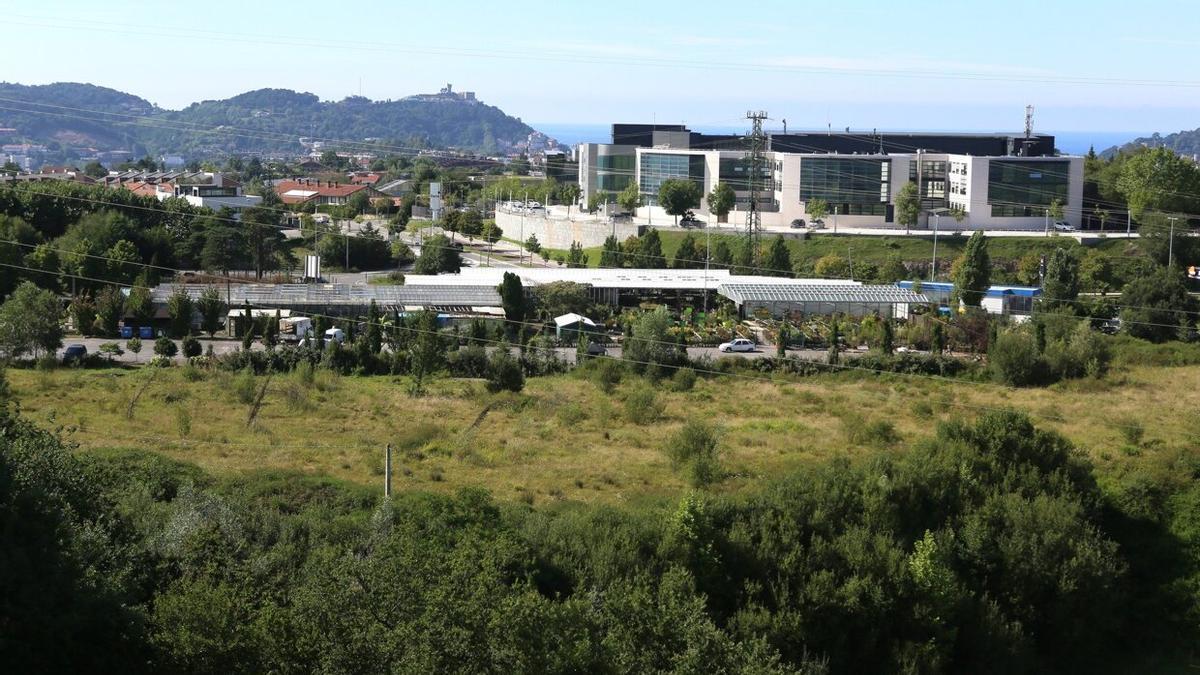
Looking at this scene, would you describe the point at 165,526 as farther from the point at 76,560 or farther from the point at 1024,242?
the point at 1024,242

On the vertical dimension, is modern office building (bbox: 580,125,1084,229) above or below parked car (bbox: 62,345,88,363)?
above

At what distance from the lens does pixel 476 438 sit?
935 cm

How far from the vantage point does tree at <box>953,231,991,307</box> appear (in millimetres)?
15938

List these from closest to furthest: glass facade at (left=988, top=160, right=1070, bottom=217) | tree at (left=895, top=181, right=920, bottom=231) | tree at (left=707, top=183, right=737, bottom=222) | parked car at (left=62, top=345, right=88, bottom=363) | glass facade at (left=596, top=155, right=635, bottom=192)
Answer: parked car at (left=62, top=345, right=88, bottom=363) → tree at (left=895, top=181, right=920, bottom=231) → glass facade at (left=988, top=160, right=1070, bottom=217) → tree at (left=707, top=183, right=737, bottom=222) → glass facade at (left=596, top=155, right=635, bottom=192)

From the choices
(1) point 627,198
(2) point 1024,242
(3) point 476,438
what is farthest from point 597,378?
(1) point 627,198

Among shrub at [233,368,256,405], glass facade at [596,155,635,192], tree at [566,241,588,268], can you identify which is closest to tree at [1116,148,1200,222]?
tree at [566,241,588,268]

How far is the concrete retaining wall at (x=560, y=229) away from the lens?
23.4 m

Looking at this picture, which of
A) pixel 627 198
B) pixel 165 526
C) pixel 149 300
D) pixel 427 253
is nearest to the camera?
pixel 165 526

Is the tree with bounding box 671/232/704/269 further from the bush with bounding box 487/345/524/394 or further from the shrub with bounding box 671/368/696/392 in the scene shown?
the bush with bounding box 487/345/524/394

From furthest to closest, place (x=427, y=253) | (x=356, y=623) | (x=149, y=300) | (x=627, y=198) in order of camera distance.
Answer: (x=627, y=198), (x=427, y=253), (x=149, y=300), (x=356, y=623)

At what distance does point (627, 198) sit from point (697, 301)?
8669 mm

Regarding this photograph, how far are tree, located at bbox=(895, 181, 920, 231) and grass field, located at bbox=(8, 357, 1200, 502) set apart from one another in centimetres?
896

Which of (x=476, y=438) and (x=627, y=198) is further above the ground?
(x=627, y=198)

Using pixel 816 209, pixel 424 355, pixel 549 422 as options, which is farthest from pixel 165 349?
pixel 816 209
